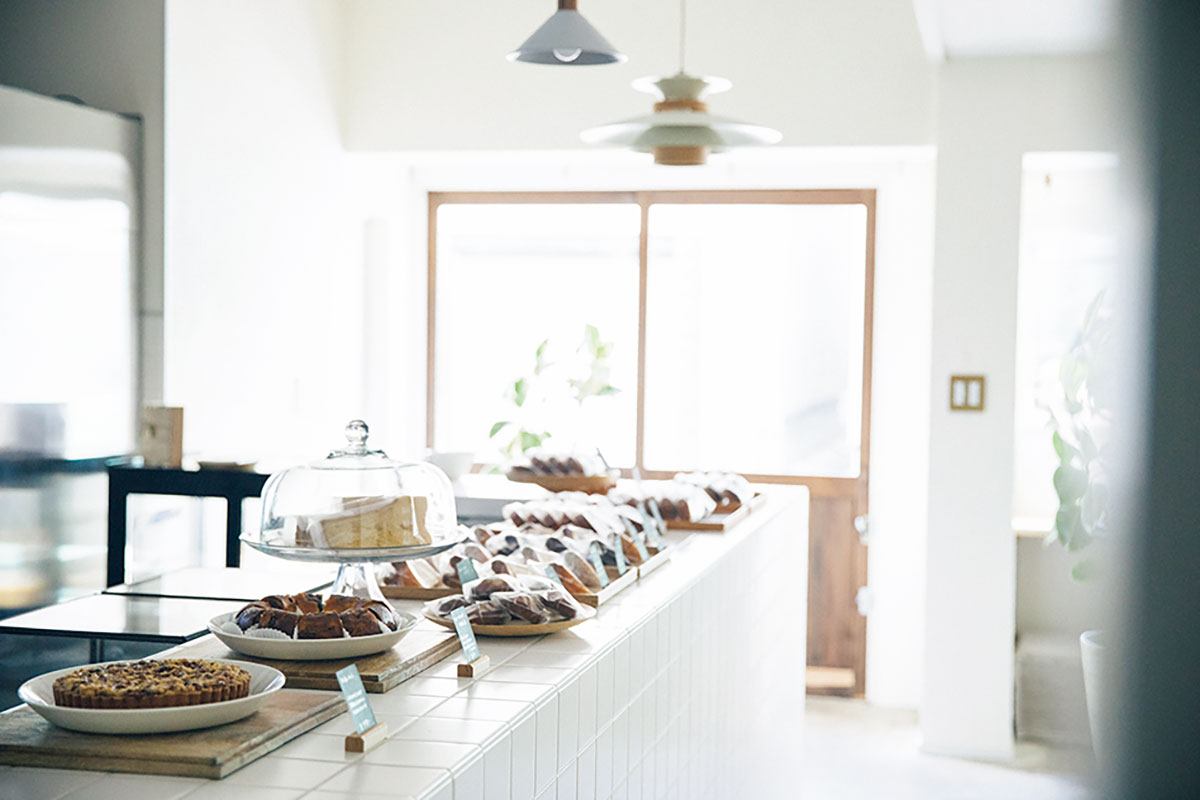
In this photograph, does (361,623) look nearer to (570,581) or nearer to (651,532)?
(570,581)

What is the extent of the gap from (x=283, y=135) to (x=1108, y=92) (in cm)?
436

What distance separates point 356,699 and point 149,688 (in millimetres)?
191

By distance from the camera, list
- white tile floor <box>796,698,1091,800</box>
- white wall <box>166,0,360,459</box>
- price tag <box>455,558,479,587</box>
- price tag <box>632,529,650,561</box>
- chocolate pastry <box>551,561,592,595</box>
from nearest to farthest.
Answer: price tag <box>455,558,479,587</box> → chocolate pastry <box>551,561,592,595</box> → price tag <box>632,529,650,561</box> → white wall <box>166,0,360,459</box> → white tile floor <box>796,698,1091,800</box>

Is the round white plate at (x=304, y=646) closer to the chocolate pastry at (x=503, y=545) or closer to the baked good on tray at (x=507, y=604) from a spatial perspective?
the baked good on tray at (x=507, y=604)

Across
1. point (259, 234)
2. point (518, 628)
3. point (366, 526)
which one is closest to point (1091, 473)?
point (366, 526)

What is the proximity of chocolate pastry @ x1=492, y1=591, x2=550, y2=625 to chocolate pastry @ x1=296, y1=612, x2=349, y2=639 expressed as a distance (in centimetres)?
33

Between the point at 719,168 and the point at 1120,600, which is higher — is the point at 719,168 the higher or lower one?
the higher one

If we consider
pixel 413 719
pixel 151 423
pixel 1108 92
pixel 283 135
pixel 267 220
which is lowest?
pixel 413 719

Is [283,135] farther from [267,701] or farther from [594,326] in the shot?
[267,701]

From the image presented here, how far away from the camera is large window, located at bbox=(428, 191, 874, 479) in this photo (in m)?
5.07

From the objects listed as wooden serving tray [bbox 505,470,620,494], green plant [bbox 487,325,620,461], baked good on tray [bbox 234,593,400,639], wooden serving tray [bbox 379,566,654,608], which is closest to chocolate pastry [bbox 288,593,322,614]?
baked good on tray [bbox 234,593,400,639]

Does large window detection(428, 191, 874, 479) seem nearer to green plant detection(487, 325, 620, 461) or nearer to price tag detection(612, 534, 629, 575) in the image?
green plant detection(487, 325, 620, 461)

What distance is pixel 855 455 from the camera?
16.7 ft

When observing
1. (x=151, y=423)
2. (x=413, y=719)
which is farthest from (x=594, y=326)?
(x=413, y=719)
